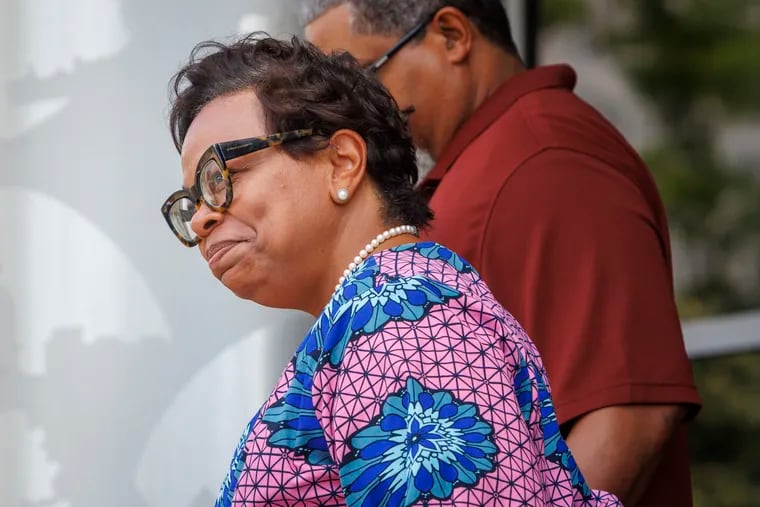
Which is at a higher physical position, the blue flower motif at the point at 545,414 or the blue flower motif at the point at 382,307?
the blue flower motif at the point at 382,307

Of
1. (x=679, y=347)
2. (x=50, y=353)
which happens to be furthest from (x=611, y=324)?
(x=50, y=353)

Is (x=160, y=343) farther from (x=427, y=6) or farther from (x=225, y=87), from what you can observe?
(x=225, y=87)

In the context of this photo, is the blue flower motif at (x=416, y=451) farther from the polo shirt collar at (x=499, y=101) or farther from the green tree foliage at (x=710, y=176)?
the green tree foliage at (x=710, y=176)

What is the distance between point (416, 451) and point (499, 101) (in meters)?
1.34

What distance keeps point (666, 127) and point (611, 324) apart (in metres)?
2.57

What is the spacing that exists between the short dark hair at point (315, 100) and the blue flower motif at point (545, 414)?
11.5 inches

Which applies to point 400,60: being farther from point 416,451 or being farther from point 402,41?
point 416,451

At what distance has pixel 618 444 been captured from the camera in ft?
6.41

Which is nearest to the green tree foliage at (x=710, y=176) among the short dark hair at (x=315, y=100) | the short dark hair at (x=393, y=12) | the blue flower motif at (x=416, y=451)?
the short dark hair at (x=393, y=12)

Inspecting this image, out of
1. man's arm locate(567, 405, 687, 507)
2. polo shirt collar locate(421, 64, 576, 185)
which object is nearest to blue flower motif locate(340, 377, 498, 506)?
man's arm locate(567, 405, 687, 507)

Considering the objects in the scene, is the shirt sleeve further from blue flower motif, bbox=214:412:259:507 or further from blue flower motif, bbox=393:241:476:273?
blue flower motif, bbox=214:412:259:507

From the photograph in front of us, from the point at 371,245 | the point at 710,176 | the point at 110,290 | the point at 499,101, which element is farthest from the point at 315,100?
the point at 710,176

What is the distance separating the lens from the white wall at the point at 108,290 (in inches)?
97.6

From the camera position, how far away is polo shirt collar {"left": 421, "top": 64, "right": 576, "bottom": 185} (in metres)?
2.39
